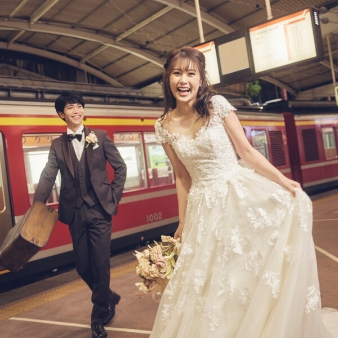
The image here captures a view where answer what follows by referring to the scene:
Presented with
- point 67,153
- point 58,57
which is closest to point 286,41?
point 67,153

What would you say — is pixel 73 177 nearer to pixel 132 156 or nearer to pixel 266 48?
pixel 132 156

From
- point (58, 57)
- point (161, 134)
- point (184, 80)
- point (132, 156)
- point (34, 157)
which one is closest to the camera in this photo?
point (184, 80)

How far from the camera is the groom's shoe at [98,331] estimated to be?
11.7ft

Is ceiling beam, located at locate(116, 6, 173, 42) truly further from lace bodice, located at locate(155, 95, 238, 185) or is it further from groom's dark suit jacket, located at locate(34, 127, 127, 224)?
lace bodice, located at locate(155, 95, 238, 185)

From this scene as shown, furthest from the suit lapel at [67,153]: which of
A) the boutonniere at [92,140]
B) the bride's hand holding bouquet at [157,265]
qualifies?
the bride's hand holding bouquet at [157,265]

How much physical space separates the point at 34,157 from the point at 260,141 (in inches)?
276

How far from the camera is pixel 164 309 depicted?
2.50 m

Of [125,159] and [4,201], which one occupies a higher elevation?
[125,159]

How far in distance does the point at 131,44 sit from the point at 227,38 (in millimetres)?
9376

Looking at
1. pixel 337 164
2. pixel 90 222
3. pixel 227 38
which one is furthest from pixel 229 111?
pixel 337 164

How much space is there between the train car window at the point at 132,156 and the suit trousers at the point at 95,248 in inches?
163

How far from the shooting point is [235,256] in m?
2.41

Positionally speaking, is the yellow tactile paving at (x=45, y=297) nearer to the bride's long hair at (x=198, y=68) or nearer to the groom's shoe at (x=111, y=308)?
the groom's shoe at (x=111, y=308)

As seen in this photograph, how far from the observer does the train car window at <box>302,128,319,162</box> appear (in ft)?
45.5
